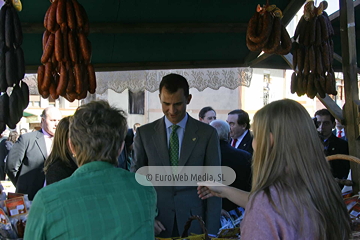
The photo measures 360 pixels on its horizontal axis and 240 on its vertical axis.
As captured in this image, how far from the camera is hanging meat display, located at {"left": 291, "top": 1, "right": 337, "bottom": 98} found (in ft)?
10.8

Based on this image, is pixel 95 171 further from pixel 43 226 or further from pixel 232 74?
pixel 232 74

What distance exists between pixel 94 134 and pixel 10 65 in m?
1.42

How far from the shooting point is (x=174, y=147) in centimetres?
261

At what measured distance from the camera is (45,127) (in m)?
4.34

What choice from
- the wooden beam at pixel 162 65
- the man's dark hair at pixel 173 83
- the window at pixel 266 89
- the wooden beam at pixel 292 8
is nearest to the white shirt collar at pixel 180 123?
the man's dark hair at pixel 173 83

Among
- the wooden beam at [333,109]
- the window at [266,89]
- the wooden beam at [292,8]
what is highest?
the window at [266,89]

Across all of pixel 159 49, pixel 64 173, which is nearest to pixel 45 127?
pixel 159 49

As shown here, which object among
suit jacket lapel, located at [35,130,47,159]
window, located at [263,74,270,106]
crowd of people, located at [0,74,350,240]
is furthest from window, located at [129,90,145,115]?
crowd of people, located at [0,74,350,240]

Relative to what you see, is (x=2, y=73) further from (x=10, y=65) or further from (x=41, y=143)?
(x=41, y=143)

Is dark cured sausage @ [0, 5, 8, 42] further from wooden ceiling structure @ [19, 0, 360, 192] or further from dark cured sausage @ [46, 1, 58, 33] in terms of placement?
wooden ceiling structure @ [19, 0, 360, 192]

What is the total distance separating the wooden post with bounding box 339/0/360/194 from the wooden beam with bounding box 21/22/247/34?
3.81ft

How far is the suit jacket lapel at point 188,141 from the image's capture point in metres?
2.53

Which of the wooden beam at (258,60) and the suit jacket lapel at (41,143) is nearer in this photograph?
the suit jacket lapel at (41,143)

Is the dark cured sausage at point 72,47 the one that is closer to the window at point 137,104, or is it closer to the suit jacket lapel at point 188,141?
the suit jacket lapel at point 188,141
